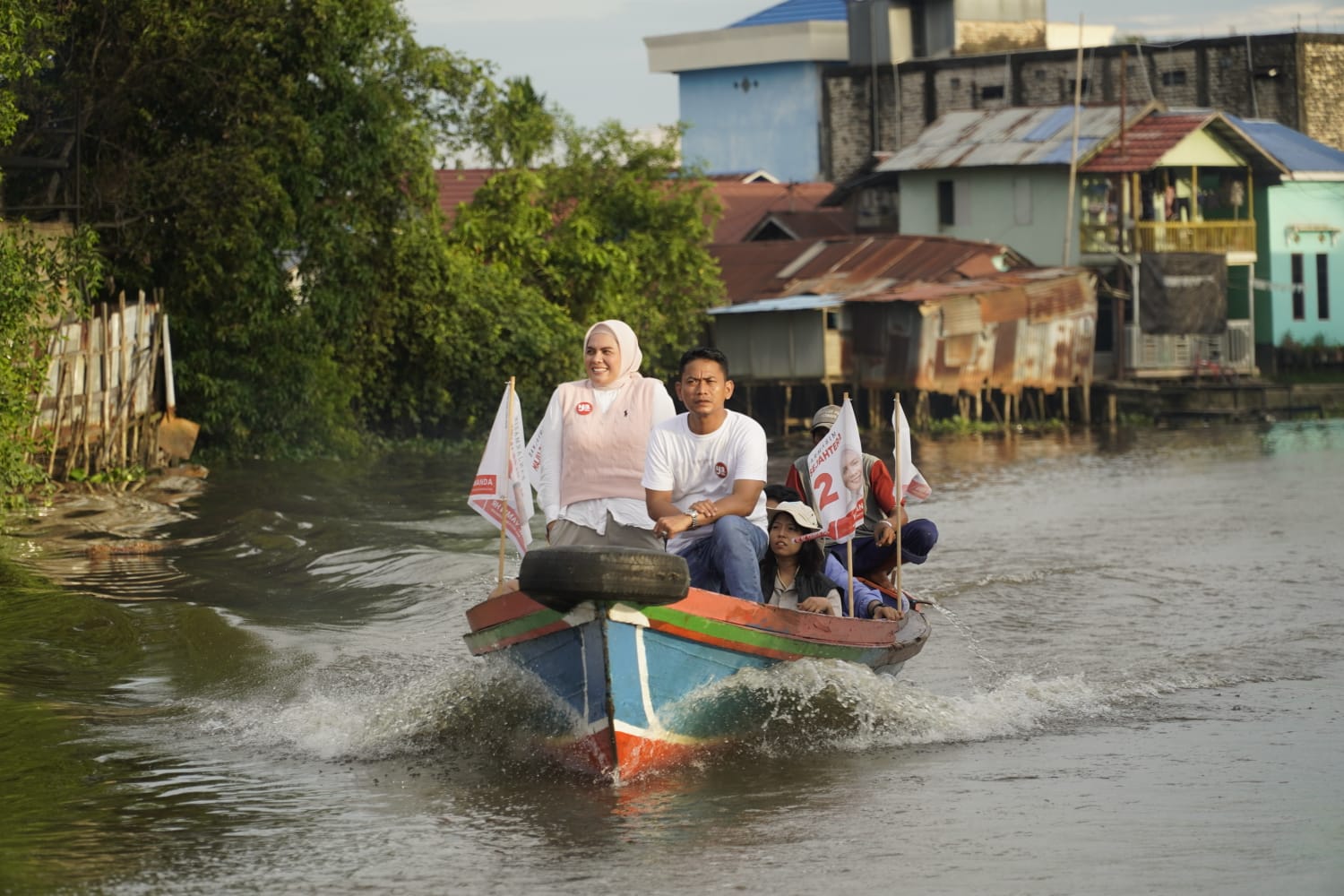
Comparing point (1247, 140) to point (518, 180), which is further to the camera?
point (1247, 140)

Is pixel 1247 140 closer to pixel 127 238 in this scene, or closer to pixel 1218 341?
pixel 1218 341

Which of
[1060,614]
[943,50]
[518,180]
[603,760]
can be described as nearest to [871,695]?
[603,760]

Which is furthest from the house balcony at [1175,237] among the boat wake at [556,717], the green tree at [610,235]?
the boat wake at [556,717]

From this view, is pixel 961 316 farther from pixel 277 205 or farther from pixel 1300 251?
pixel 277 205

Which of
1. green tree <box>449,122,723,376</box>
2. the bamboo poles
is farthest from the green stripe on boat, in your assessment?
green tree <box>449,122,723,376</box>

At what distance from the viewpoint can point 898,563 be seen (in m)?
9.93

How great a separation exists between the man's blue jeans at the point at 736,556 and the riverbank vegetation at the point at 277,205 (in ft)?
26.0

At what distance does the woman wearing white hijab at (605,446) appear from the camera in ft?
29.9

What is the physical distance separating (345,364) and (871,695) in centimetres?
1760

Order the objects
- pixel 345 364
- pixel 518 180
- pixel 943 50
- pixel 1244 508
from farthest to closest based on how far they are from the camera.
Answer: pixel 943 50, pixel 518 180, pixel 345 364, pixel 1244 508

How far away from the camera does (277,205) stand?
21.3 m

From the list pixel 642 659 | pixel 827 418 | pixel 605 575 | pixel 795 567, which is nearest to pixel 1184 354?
pixel 827 418

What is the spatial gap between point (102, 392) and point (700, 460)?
11.4 meters

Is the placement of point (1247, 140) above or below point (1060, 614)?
above
